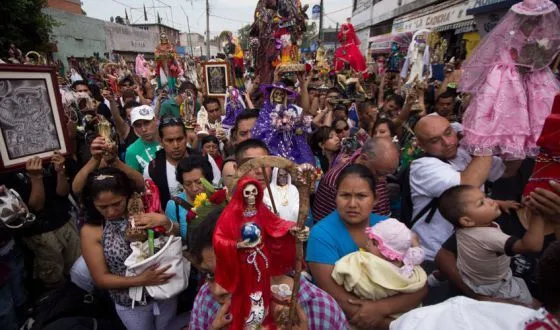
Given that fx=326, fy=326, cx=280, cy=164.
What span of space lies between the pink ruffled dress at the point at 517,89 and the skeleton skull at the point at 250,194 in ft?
5.86

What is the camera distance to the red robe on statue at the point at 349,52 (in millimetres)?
8398

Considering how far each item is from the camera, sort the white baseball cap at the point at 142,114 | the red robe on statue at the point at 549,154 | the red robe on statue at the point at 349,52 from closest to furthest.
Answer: the red robe on statue at the point at 549,154 → the white baseball cap at the point at 142,114 → the red robe on statue at the point at 349,52

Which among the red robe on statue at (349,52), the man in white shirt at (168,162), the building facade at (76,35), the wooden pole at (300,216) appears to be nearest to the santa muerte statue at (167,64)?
the red robe on statue at (349,52)

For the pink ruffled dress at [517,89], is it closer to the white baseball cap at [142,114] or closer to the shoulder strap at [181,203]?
the shoulder strap at [181,203]

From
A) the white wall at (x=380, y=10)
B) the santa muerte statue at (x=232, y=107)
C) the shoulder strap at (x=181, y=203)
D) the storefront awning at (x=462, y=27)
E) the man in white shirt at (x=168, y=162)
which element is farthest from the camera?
the white wall at (x=380, y=10)

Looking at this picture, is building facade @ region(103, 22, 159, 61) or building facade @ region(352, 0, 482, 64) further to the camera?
building facade @ region(103, 22, 159, 61)

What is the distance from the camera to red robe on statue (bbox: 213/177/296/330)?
1.33 m

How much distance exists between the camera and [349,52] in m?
8.43

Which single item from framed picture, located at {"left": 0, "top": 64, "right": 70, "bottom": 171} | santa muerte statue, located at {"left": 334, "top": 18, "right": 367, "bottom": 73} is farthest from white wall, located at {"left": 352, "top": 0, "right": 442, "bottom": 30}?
framed picture, located at {"left": 0, "top": 64, "right": 70, "bottom": 171}

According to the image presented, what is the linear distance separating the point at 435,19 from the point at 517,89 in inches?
653

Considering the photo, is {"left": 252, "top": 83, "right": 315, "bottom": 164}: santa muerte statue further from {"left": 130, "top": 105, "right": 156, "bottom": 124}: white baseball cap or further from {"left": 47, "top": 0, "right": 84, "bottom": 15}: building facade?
{"left": 47, "top": 0, "right": 84, "bottom": 15}: building facade

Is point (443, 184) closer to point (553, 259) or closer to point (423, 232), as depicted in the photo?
point (423, 232)

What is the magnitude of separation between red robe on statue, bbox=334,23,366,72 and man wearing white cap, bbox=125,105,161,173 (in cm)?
592

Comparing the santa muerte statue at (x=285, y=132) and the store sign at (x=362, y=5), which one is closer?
the santa muerte statue at (x=285, y=132)
